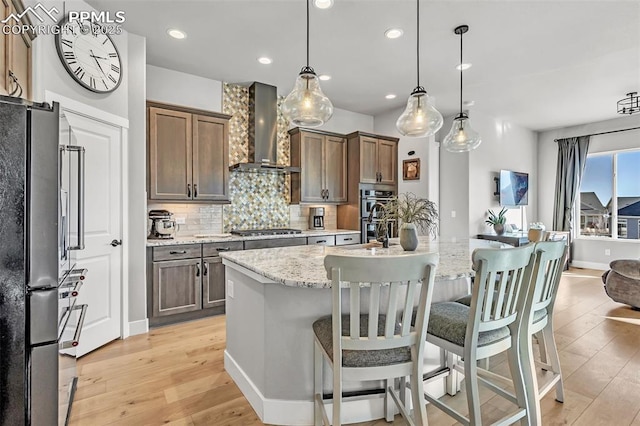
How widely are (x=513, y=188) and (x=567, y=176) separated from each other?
1.39 m

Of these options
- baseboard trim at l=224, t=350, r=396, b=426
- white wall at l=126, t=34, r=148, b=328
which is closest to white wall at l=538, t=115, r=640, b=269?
baseboard trim at l=224, t=350, r=396, b=426

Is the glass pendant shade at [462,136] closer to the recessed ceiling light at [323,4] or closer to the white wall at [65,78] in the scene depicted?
the recessed ceiling light at [323,4]

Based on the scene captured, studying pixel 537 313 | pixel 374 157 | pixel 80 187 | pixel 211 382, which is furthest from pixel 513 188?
pixel 80 187

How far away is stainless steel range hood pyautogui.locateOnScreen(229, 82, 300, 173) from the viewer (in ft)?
14.0

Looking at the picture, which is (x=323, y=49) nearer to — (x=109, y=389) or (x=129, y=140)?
(x=129, y=140)

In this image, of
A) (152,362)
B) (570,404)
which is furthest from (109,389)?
(570,404)

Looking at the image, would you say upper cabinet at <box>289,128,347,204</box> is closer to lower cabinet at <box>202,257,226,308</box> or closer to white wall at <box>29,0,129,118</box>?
lower cabinet at <box>202,257,226,308</box>

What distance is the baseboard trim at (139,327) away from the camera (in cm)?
314

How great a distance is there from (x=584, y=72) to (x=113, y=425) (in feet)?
18.9

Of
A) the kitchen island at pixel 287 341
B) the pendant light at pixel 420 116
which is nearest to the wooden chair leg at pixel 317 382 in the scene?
the kitchen island at pixel 287 341

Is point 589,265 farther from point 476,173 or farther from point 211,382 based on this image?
point 211,382

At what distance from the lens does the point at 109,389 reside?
2.22m

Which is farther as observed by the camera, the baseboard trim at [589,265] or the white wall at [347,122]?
the baseboard trim at [589,265]

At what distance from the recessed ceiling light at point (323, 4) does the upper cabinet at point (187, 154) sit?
1.76 m
